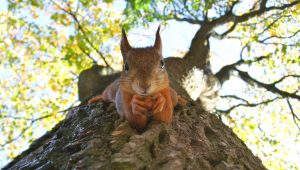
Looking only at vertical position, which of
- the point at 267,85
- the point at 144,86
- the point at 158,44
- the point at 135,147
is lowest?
the point at 267,85

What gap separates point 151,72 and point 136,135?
1.86 ft

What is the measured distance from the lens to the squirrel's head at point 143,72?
2.34 metres

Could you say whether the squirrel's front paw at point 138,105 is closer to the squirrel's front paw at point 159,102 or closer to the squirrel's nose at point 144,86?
the squirrel's front paw at point 159,102

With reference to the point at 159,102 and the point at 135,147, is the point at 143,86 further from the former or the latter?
the point at 135,147

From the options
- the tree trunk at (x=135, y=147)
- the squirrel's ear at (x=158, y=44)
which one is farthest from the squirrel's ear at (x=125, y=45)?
the tree trunk at (x=135, y=147)

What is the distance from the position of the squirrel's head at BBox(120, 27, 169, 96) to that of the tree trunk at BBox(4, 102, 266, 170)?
407mm

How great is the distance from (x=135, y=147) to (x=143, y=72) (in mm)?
560

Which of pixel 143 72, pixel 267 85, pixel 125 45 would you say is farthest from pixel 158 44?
pixel 267 85

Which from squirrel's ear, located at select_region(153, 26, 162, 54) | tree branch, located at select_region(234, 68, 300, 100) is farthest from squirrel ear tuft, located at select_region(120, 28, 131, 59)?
tree branch, located at select_region(234, 68, 300, 100)

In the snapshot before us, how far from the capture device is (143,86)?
2309 millimetres

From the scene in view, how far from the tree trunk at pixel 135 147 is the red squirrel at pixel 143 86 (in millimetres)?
101

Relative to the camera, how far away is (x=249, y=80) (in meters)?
7.96

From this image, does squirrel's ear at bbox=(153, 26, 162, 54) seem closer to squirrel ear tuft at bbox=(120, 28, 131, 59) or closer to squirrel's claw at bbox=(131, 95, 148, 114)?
squirrel ear tuft at bbox=(120, 28, 131, 59)

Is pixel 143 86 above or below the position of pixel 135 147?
above
